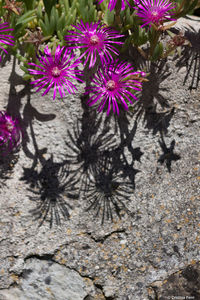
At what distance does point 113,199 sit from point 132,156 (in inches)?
8.3

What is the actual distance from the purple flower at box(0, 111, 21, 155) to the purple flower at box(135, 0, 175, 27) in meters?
0.68

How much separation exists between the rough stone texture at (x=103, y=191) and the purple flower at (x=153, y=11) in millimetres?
247

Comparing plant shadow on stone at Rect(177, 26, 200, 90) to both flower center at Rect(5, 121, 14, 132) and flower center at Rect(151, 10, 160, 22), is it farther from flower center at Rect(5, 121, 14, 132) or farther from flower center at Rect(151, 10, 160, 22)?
flower center at Rect(5, 121, 14, 132)

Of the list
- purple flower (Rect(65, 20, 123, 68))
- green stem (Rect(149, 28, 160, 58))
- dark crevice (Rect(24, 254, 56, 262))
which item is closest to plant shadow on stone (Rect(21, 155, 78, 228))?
dark crevice (Rect(24, 254, 56, 262))

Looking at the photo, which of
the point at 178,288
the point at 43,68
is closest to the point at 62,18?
the point at 43,68

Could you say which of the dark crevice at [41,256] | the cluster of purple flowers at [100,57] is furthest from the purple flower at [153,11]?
the dark crevice at [41,256]

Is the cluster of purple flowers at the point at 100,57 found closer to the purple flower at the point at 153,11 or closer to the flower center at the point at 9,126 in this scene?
the purple flower at the point at 153,11

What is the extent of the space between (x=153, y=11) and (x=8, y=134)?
77 centimetres

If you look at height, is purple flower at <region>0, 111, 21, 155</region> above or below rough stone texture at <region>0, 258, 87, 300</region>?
above

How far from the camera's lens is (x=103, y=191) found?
1441 millimetres

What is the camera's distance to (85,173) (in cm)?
145

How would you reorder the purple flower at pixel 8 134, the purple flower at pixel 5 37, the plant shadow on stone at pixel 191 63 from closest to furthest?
the purple flower at pixel 5 37 → the purple flower at pixel 8 134 → the plant shadow on stone at pixel 191 63

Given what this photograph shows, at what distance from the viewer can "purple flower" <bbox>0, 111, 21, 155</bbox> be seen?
1.40 metres

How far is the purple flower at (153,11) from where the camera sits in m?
1.27
